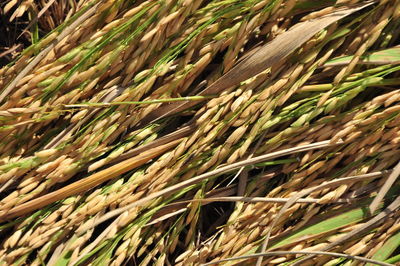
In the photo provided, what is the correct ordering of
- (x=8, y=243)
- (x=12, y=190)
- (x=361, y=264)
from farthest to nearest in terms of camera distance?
(x=12, y=190), (x=8, y=243), (x=361, y=264)

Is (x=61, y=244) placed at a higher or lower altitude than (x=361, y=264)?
higher

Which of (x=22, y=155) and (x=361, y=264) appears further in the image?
(x=22, y=155)

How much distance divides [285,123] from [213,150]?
8.5 inches

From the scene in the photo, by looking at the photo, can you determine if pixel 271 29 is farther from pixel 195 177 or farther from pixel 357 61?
pixel 195 177

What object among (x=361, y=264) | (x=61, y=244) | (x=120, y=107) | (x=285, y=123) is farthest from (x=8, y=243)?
(x=361, y=264)

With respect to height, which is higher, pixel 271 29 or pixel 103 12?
pixel 103 12

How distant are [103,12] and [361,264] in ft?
3.20

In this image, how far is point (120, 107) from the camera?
5.60 ft

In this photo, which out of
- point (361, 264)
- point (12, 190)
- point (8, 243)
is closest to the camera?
point (361, 264)

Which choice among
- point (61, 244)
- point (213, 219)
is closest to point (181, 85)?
point (213, 219)

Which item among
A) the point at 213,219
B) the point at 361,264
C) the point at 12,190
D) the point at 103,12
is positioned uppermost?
the point at 103,12

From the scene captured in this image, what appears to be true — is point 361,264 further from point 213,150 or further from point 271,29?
point 271,29

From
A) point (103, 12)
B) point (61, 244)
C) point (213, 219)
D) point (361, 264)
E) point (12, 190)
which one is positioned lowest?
point (361, 264)

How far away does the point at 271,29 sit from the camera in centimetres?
172
